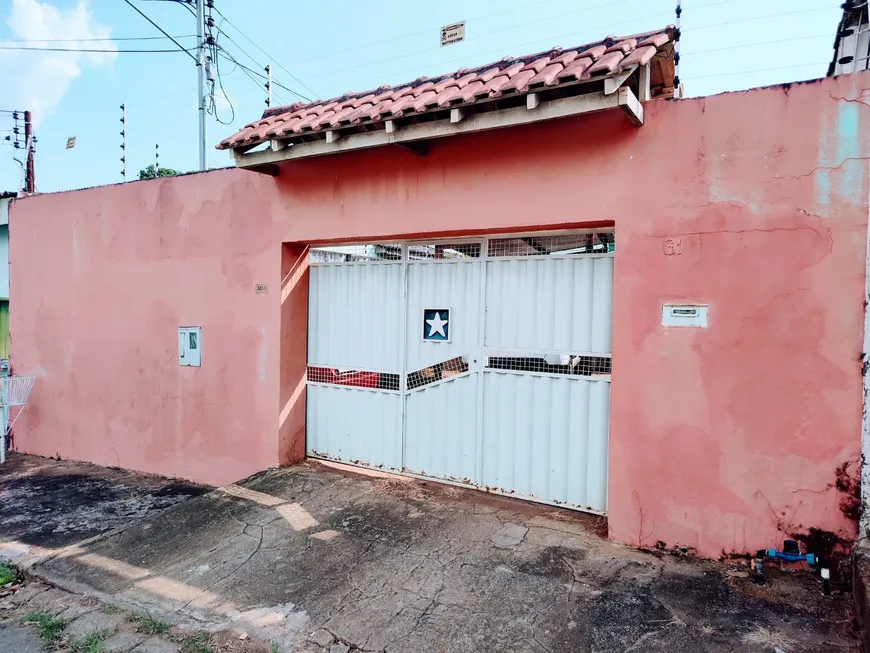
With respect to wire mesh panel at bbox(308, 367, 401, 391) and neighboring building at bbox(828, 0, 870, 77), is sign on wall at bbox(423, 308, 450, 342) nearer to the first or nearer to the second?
wire mesh panel at bbox(308, 367, 401, 391)

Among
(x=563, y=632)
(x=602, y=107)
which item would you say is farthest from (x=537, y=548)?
(x=602, y=107)

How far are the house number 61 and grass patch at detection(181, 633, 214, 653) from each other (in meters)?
3.93

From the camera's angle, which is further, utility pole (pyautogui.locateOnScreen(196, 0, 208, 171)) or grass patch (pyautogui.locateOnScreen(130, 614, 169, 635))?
utility pole (pyautogui.locateOnScreen(196, 0, 208, 171))

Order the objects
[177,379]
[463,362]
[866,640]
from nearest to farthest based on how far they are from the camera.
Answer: [866,640] → [463,362] → [177,379]

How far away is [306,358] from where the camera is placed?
5945 mm

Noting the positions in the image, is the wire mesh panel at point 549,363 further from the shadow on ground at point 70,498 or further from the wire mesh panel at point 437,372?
the shadow on ground at point 70,498

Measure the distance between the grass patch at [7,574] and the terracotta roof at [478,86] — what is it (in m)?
4.04

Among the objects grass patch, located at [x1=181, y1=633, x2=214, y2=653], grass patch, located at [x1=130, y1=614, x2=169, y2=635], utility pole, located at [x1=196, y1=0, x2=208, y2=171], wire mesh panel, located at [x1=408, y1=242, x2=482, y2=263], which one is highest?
utility pole, located at [x1=196, y1=0, x2=208, y2=171]

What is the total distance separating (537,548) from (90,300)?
669cm

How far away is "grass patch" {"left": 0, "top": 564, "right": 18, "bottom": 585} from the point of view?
13.4 ft

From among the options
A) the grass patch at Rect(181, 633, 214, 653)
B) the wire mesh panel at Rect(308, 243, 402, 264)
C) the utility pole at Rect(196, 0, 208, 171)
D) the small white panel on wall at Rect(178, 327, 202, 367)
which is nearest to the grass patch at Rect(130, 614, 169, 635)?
the grass patch at Rect(181, 633, 214, 653)

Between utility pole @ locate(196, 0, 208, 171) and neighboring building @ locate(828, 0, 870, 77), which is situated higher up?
utility pole @ locate(196, 0, 208, 171)

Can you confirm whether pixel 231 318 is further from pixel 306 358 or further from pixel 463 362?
pixel 463 362

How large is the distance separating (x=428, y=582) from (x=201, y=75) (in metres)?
11.9
